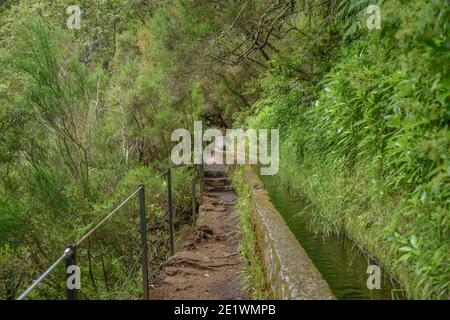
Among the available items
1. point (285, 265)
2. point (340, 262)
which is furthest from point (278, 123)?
point (285, 265)

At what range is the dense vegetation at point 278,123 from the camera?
3.07 meters

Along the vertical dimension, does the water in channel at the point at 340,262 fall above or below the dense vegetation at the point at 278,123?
below

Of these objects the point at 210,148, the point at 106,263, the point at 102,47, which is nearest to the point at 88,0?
the point at 102,47

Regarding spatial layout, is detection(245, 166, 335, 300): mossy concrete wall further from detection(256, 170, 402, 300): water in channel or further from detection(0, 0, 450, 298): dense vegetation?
detection(0, 0, 450, 298): dense vegetation

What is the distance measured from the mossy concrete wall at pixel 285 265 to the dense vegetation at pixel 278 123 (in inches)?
24.7

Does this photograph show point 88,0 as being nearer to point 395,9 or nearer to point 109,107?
point 109,107

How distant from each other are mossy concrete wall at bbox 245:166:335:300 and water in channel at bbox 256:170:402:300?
371 mm

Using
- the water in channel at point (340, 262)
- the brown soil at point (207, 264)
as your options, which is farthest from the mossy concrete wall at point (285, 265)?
the brown soil at point (207, 264)

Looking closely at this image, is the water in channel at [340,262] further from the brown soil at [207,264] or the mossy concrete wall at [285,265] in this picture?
the brown soil at [207,264]

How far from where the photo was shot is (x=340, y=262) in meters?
4.38

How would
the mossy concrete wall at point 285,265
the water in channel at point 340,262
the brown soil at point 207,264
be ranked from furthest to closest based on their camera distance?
the brown soil at point 207,264 → the water in channel at point 340,262 → the mossy concrete wall at point 285,265

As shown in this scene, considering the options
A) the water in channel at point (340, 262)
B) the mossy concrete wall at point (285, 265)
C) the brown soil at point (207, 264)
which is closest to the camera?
the mossy concrete wall at point (285, 265)

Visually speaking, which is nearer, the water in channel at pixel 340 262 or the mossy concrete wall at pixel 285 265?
the mossy concrete wall at pixel 285 265

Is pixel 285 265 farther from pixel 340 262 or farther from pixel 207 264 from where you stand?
pixel 207 264
